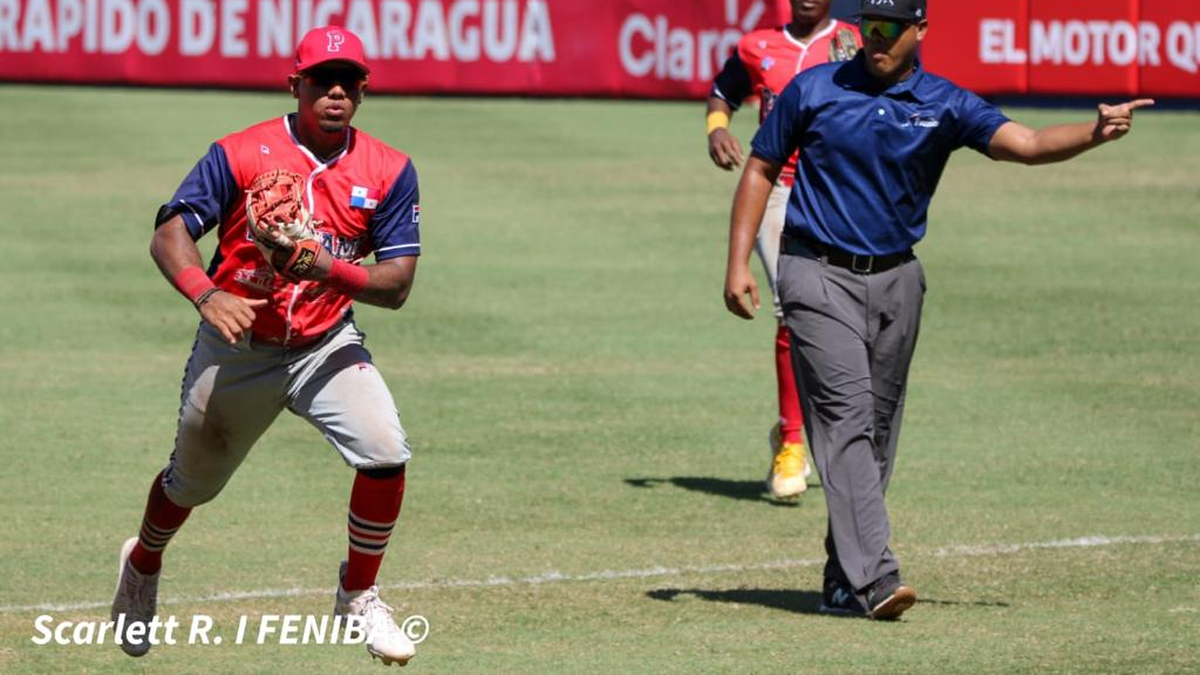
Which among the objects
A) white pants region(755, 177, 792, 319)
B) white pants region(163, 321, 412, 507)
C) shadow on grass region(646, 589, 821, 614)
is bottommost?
shadow on grass region(646, 589, 821, 614)

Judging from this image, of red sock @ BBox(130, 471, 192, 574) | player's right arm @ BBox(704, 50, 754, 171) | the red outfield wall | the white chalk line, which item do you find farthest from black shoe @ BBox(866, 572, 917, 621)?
the red outfield wall

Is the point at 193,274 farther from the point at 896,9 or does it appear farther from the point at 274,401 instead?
the point at 896,9

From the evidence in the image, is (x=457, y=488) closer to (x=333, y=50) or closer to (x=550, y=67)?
(x=333, y=50)

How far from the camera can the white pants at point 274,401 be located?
25.8 feet

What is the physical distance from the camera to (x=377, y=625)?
7.70m

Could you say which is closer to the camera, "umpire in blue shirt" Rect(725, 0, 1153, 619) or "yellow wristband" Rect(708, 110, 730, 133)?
"umpire in blue shirt" Rect(725, 0, 1153, 619)

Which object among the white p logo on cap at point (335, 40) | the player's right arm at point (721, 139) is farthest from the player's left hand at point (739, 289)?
the player's right arm at point (721, 139)

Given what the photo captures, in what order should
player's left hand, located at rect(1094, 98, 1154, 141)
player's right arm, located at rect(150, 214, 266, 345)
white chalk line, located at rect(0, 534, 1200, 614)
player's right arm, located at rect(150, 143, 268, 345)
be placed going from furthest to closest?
1. white chalk line, located at rect(0, 534, 1200, 614)
2. player's left hand, located at rect(1094, 98, 1154, 141)
3. player's right arm, located at rect(150, 143, 268, 345)
4. player's right arm, located at rect(150, 214, 266, 345)

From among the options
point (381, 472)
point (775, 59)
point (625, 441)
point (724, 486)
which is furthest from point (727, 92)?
point (381, 472)

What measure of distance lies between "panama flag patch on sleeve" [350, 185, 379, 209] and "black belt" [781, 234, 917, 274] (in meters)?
1.94

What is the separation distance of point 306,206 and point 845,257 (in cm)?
233

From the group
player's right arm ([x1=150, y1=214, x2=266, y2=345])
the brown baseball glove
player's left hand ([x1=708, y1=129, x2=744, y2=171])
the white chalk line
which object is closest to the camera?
the brown baseball glove

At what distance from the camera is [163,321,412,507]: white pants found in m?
7.85

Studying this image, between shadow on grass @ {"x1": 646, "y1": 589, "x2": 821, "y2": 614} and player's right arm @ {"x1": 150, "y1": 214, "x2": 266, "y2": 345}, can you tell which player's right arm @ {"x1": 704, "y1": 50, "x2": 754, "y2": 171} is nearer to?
shadow on grass @ {"x1": 646, "y1": 589, "x2": 821, "y2": 614}
